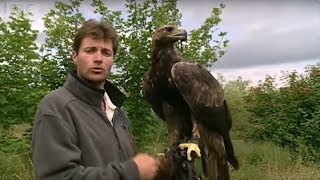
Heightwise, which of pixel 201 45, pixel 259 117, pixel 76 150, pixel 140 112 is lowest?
pixel 259 117

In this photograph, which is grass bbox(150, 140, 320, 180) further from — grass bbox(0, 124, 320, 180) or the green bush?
the green bush

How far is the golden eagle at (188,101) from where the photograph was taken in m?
4.73

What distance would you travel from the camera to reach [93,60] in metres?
2.45

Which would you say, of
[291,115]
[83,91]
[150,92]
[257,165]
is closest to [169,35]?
[150,92]

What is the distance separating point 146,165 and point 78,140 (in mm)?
332

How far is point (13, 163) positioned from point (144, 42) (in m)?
2.55

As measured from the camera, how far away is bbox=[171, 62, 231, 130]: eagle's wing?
4664 mm

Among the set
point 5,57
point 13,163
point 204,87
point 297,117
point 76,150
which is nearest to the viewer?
point 76,150

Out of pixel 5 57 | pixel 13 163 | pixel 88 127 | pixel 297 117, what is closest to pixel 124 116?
pixel 88 127

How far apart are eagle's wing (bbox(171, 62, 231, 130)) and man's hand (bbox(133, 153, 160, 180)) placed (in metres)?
2.31

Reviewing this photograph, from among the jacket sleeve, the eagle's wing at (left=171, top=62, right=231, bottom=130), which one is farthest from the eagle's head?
the jacket sleeve

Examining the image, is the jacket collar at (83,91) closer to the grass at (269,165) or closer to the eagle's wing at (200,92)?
the eagle's wing at (200,92)

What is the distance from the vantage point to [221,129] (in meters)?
5.09

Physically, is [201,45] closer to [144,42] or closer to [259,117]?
[144,42]
